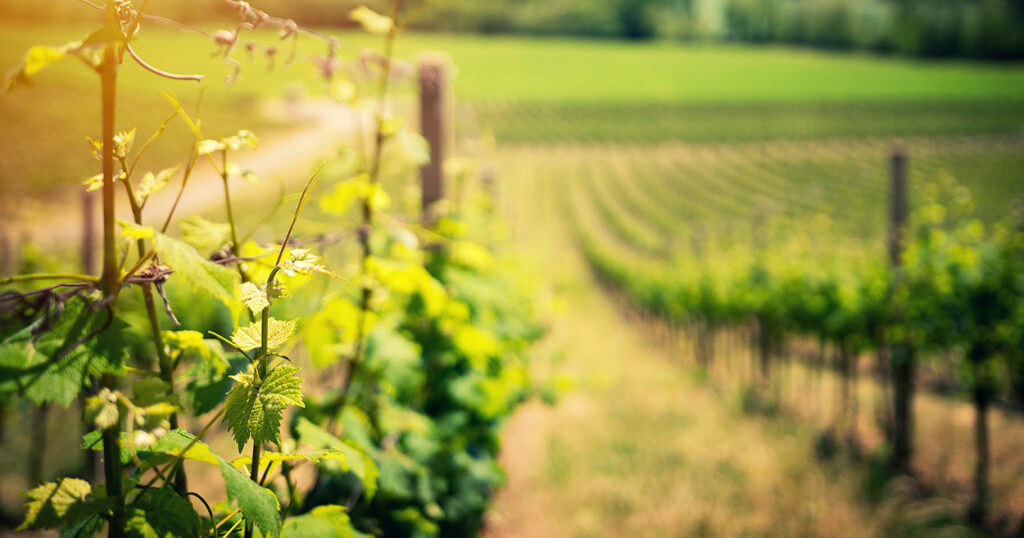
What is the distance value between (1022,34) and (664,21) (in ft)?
151

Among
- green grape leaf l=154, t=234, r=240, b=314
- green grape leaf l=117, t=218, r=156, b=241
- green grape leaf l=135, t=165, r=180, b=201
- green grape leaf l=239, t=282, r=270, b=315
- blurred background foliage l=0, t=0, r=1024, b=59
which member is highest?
blurred background foliage l=0, t=0, r=1024, b=59

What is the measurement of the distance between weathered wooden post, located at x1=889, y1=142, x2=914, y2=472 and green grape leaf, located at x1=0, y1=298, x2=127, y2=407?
4.59 metres

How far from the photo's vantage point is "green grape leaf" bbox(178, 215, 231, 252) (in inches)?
39.7

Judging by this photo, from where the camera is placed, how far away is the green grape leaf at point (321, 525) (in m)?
0.93

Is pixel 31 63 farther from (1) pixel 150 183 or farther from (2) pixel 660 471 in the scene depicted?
(2) pixel 660 471

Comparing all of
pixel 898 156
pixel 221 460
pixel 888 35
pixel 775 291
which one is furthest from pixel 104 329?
pixel 888 35

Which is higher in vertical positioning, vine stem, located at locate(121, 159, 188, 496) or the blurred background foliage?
the blurred background foliage

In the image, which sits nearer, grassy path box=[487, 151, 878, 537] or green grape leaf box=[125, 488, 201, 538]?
green grape leaf box=[125, 488, 201, 538]

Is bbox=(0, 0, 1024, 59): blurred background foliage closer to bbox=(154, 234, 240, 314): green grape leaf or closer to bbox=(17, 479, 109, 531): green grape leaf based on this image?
bbox=(154, 234, 240, 314): green grape leaf

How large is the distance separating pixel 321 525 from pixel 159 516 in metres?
0.27

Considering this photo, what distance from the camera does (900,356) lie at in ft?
13.8


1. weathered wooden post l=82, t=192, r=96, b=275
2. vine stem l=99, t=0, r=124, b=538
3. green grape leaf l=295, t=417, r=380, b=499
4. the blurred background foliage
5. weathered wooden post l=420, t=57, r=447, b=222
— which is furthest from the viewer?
the blurred background foliage

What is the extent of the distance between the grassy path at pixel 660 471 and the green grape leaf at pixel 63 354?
2.71 metres

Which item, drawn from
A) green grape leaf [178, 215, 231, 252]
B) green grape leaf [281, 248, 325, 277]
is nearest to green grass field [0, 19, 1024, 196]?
green grape leaf [178, 215, 231, 252]
